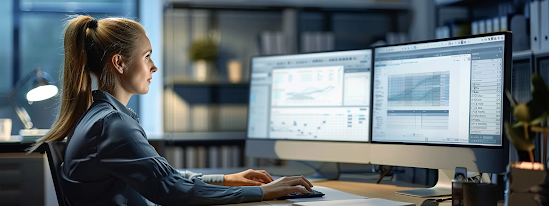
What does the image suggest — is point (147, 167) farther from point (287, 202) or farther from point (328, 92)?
point (328, 92)

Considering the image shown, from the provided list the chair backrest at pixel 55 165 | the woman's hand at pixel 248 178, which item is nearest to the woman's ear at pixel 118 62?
the chair backrest at pixel 55 165

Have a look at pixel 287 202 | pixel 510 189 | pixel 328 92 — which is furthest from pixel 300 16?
pixel 510 189

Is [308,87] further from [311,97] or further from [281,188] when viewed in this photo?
[281,188]

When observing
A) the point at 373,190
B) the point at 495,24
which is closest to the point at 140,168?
Answer: the point at 373,190

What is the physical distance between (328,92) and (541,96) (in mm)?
704

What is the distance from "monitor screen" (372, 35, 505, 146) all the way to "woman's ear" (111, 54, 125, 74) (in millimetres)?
683

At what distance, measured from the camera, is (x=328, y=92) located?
4.95 feet

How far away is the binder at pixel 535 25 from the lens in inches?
86.4

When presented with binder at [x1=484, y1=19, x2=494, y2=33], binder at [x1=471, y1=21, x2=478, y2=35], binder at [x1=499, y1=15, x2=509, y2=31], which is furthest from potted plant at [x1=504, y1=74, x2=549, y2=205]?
binder at [x1=471, y1=21, x2=478, y2=35]

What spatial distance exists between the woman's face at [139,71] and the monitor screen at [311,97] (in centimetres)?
50

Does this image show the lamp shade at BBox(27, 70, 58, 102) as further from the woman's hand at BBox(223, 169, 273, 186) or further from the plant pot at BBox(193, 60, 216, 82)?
the woman's hand at BBox(223, 169, 273, 186)

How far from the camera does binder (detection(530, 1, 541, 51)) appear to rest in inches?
86.4

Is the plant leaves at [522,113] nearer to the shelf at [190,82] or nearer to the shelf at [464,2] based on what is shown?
the shelf at [464,2]

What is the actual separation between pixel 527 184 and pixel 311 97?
30.1 inches
